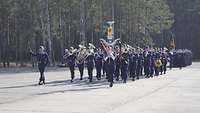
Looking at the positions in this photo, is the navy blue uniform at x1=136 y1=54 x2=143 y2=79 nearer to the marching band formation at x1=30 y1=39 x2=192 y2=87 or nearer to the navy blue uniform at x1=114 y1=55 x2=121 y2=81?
the marching band formation at x1=30 y1=39 x2=192 y2=87

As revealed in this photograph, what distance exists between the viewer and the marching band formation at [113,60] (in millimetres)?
25859

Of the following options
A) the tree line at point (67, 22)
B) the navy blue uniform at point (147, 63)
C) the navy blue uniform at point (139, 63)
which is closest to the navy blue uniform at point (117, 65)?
the navy blue uniform at point (139, 63)

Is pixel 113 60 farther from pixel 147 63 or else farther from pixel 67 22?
pixel 67 22

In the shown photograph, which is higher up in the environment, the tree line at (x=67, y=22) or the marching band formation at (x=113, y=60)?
the tree line at (x=67, y=22)

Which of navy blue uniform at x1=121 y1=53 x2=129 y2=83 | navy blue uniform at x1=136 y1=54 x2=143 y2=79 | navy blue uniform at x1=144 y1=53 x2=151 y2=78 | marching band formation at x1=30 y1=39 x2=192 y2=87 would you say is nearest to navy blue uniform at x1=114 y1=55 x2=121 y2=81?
marching band formation at x1=30 y1=39 x2=192 y2=87

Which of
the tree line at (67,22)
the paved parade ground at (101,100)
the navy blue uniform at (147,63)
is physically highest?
the tree line at (67,22)

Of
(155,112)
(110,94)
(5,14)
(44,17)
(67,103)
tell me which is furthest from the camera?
(5,14)

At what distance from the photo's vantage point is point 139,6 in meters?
61.7

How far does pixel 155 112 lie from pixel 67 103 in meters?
3.08

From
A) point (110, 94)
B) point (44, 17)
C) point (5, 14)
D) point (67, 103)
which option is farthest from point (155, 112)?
point (5, 14)

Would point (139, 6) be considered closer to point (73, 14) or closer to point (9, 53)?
point (73, 14)

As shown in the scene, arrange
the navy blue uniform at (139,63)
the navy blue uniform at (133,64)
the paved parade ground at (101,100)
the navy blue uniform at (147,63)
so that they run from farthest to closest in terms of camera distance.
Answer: the navy blue uniform at (147,63)
the navy blue uniform at (139,63)
the navy blue uniform at (133,64)
the paved parade ground at (101,100)

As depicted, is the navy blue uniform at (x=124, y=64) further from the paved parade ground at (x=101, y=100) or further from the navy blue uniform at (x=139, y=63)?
the paved parade ground at (x=101, y=100)

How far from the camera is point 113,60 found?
25.3 meters
